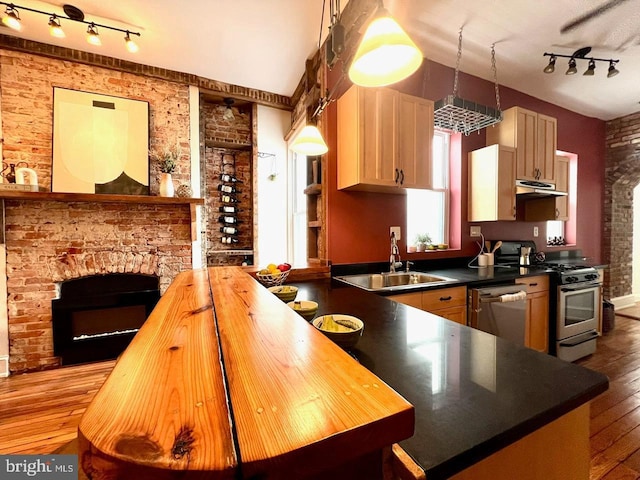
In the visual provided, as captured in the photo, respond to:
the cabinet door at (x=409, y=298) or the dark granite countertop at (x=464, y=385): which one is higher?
the dark granite countertop at (x=464, y=385)

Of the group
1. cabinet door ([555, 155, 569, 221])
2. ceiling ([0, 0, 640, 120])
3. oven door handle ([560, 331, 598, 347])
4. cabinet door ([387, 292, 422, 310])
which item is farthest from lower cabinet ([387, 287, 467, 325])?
cabinet door ([555, 155, 569, 221])

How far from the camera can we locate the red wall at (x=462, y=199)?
8.43ft

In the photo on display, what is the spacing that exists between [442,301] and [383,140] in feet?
4.63

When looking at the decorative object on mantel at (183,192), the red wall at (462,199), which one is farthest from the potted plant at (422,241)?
the decorative object on mantel at (183,192)

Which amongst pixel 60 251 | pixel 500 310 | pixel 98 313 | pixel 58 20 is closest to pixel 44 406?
pixel 98 313

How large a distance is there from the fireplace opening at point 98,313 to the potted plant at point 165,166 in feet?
3.40

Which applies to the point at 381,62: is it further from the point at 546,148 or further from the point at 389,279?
the point at 546,148

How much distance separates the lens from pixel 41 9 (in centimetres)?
232

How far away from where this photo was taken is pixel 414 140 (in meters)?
2.44

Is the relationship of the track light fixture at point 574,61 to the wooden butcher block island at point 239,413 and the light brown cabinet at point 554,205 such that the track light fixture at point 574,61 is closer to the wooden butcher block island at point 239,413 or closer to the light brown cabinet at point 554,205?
the light brown cabinet at point 554,205

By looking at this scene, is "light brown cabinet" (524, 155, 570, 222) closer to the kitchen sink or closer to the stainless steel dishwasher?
the stainless steel dishwasher

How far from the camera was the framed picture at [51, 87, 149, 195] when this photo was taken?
282 cm

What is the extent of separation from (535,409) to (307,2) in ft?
9.37

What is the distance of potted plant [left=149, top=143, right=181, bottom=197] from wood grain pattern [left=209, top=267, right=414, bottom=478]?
303 cm
